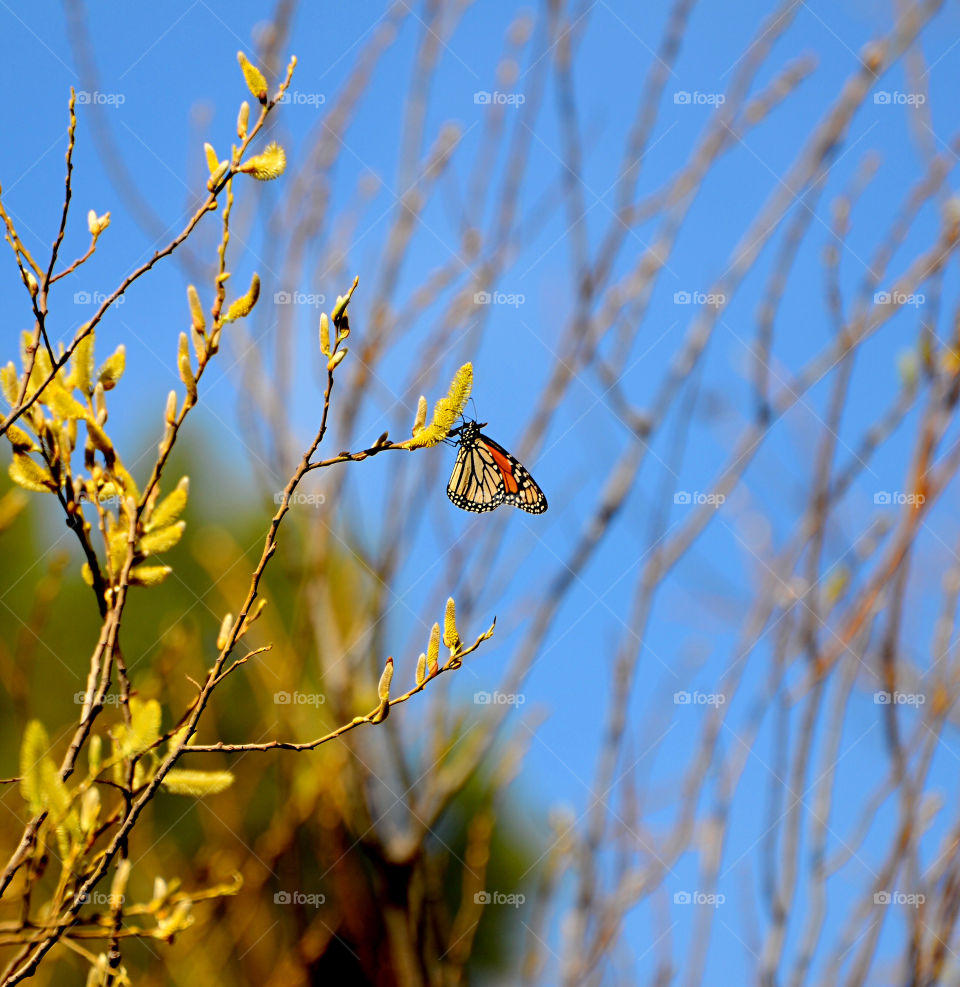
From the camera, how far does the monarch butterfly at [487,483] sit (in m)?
1.95

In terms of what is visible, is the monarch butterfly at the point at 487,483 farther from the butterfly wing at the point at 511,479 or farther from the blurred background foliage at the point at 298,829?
the blurred background foliage at the point at 298,829

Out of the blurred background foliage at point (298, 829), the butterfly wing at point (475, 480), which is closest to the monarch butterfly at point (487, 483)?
the butterfly wing at point (475, 480)

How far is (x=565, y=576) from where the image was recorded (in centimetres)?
132

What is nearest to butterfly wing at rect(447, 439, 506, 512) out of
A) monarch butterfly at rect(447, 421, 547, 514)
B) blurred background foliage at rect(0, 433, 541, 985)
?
Answer: monarch butterfly at rect(447, 421, 547, 514)

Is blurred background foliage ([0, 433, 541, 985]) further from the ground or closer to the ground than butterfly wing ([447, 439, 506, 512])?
closer to the ground

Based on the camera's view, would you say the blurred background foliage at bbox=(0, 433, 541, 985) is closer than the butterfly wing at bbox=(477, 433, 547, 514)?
Yes

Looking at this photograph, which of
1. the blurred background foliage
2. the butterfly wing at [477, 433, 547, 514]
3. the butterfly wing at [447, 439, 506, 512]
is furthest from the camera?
the butterfly wing at [447, 439, 506, 512]

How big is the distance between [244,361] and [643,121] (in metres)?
0.81

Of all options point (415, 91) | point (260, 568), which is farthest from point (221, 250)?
point (415, 91)

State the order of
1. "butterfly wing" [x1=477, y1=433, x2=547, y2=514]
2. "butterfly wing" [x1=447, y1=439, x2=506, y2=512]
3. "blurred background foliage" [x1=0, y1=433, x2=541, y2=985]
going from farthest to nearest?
"butterfly wing" [x1=447, y1=439, x2=506, y2=512]
"butterfly wing" [x1=477, y1=433, x2=547, y2=514]
"blurred background foliage" [x1=0, y1=433, x2=541, y2=985]

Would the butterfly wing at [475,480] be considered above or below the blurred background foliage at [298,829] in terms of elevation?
above

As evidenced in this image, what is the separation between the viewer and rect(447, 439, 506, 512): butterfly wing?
83.5 inches

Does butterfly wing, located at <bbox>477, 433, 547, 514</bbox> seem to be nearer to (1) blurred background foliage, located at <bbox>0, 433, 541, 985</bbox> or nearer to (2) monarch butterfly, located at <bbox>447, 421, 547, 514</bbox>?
(2) monarch butterfly, located at <bbox>447, 421, 547, 514</bbox>

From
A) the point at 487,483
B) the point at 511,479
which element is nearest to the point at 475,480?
the point at 487,483
